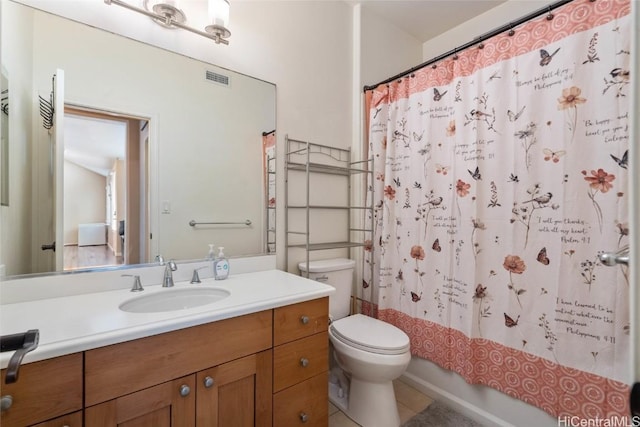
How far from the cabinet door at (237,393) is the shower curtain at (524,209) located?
1.11 m

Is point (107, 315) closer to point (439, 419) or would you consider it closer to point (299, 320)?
point (299, 320)

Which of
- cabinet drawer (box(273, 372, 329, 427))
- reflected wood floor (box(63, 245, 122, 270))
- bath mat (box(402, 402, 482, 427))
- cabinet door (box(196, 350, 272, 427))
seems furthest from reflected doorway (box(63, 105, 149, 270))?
bath mat (box(402, 402, 482, 427))

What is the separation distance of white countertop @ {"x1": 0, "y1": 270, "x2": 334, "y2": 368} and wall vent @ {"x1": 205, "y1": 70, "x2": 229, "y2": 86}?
3.54ft

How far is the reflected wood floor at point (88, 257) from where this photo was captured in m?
1.19

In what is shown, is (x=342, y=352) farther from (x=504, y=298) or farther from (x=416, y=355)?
(x=504, y=298)

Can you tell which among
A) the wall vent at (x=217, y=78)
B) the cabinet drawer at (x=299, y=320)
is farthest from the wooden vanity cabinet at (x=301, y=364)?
the wall vent at (x=217, y=78)

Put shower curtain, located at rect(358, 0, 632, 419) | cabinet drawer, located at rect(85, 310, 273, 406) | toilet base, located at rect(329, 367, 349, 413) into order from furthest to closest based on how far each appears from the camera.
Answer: toilet base, located at rect(329, 367, 349, 413) → shower curtain, located at rect(358, 0, 632, 419) → cabinet drawer, located at rect(85, 310, 273, 406)

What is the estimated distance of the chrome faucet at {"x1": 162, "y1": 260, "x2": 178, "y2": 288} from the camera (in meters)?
1.33

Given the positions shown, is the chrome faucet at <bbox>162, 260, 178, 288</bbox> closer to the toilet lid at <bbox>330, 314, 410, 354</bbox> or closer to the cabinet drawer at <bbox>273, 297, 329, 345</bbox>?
the cabinet drawer at <bbox>273, 297, 329, 345</bbox>

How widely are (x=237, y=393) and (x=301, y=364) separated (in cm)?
29

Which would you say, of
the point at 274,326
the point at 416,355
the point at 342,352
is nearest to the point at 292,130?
the point at 274,326

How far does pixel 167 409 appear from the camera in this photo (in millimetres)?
927

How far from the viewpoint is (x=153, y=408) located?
0.90 meters

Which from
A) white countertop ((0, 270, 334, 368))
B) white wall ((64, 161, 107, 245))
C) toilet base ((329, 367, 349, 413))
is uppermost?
white wall ((64, 161, 107, 245))
